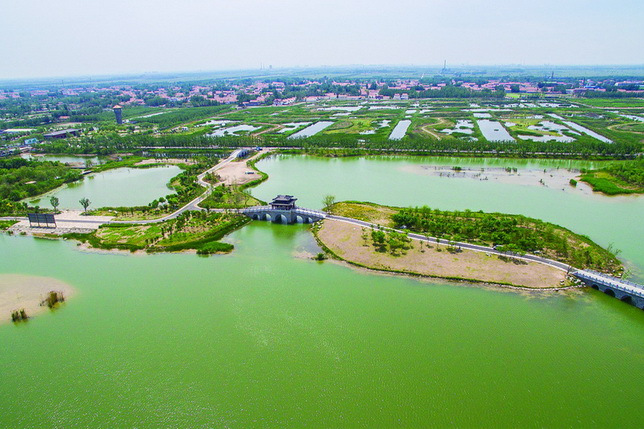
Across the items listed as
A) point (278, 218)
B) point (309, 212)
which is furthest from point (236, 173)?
point (309, 212)

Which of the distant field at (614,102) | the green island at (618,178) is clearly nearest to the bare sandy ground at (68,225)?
the green island at (618,178)

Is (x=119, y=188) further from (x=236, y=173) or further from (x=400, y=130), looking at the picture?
(x=400, y=130)

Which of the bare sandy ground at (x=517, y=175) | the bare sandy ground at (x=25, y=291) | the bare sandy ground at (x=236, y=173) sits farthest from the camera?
the bare sandy ground at (x=236, y=173)

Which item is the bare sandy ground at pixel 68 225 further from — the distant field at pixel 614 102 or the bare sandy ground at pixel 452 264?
the distant field at pixel 614 102

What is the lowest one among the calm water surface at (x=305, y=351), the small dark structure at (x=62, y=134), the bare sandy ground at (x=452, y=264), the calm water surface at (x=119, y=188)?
the calm water surface at (x=305, y=351)

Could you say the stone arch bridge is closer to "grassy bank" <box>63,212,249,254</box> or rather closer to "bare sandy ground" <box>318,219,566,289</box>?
"grassy bank" <box>63,212,249,254</box>

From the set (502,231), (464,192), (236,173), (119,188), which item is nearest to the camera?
(502,231)
